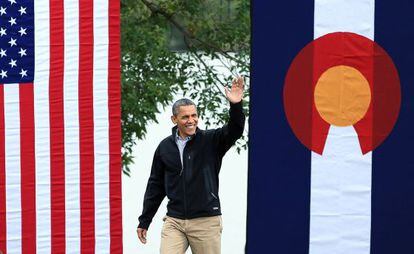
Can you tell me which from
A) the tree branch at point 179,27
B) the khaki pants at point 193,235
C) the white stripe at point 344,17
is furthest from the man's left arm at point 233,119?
the tree branch at point 179,27

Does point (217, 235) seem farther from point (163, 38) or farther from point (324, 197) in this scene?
point (163, 38)

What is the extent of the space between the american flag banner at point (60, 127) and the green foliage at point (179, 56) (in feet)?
10.6

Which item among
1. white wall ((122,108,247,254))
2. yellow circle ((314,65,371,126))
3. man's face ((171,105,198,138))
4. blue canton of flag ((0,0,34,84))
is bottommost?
white wall ((122,108,247,254))

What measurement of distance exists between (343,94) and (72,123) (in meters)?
1.73

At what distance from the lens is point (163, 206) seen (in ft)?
56.4

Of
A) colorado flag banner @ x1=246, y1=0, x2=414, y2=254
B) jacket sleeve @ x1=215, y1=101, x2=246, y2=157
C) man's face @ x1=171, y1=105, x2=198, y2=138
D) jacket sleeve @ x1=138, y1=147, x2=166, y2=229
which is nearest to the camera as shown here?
colorado flag banner @ x1=246, y1=0, x2=414, y2=254

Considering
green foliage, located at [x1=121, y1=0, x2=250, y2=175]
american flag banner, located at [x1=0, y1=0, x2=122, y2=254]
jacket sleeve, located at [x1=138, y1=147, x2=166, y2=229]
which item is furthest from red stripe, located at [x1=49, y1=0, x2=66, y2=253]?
green foliage, located at [x1=121, y1=0, x2=250, y2=175]

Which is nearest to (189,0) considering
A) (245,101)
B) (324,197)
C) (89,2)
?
(245,101)

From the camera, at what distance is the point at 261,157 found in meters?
7.17

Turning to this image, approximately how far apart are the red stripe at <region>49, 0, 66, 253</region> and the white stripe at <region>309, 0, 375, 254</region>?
5.29 ft

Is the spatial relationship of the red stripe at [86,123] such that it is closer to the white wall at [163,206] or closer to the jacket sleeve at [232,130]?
the jacket sleeve at [232,130]

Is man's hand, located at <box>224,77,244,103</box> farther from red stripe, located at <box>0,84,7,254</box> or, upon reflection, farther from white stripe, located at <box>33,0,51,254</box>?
red stripe, located at <box>0,84,7,254</box>

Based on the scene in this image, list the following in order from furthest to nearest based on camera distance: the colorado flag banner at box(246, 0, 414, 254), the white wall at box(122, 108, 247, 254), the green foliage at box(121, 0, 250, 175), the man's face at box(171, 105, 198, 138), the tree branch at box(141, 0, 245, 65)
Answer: the white wall at box(122, 108, 247, 254)
the tree branch at box(141, 0, 245, 65)
the green foliage at box(121, 0, 250, 175)
the man's face at box(171, 105, 198, 138)
the colorado flag banner at box(246, 0, 414, 254)

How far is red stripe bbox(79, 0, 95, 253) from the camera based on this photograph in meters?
7.52
